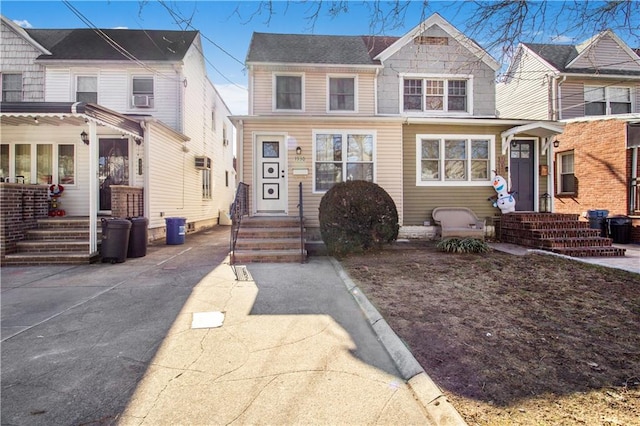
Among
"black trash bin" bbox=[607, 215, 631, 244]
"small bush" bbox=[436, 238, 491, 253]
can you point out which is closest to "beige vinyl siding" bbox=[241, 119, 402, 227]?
"small bush" bbox=[436, 238, 491, 253]

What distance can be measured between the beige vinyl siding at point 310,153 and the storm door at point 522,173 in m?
3.97

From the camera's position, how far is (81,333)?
11.8 ft

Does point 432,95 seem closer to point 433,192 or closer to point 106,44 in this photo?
point 433,192

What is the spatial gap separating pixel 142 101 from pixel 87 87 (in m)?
2.14

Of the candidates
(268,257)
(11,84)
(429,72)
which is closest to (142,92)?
(11,84)

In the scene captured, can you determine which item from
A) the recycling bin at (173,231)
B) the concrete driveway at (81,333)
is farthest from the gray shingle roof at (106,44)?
the concrete driveway at (81,333)

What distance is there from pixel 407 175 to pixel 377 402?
28.9 ft

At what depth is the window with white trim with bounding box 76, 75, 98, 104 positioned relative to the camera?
11938mm

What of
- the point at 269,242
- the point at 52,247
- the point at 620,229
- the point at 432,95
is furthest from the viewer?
the point at 432,95

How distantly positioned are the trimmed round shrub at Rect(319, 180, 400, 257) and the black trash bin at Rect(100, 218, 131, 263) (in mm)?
4636

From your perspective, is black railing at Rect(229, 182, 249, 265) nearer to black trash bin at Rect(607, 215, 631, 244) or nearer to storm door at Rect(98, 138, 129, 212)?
storm door at Rect(98, 138, 129, 212)

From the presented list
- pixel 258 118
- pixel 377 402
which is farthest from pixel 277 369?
pixel 258 118

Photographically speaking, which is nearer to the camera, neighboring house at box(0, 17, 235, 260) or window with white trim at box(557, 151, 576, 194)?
neighboring house at box(0, 17, 235, 260)

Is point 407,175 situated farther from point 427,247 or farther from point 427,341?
point 427,341
